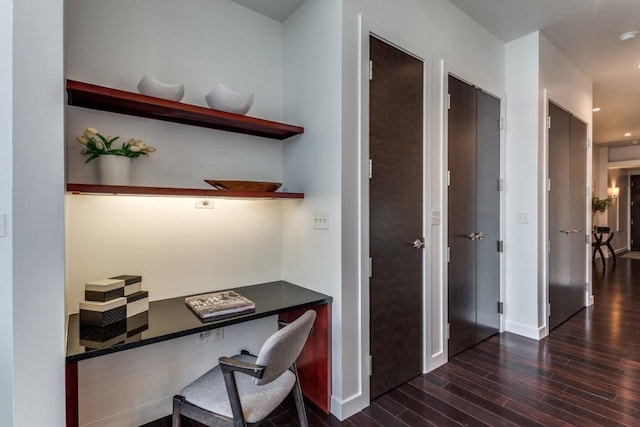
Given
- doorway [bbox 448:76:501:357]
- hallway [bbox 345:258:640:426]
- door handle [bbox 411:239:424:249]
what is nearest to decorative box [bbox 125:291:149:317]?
hallway [bbox 345:258:640:426]

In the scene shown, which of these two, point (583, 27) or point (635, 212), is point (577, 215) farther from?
point (635, 212)

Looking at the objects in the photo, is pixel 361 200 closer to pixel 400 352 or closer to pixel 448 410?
pixel 400 352

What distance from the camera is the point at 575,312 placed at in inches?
153

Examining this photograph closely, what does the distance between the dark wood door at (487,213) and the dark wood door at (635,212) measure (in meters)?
10.2

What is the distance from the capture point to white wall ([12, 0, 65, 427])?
3.83 ft

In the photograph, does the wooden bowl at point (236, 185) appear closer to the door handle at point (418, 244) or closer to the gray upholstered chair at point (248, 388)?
the gray upholstered chair at point (248, 388)

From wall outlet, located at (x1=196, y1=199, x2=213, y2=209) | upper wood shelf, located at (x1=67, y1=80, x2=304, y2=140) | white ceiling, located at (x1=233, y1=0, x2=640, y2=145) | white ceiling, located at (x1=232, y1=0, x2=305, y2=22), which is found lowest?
wall outlet, located at (x1=196, y1=199, x2=213, y2=209)

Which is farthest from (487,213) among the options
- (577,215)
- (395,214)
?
(577,215)

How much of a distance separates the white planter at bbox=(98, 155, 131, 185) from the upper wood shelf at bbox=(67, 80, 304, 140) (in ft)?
0.96

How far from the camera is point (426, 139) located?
249 centimetres

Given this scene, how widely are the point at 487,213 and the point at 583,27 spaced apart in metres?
1.93

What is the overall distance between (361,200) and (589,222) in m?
3.91

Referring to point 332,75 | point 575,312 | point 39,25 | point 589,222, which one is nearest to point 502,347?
point 575,312

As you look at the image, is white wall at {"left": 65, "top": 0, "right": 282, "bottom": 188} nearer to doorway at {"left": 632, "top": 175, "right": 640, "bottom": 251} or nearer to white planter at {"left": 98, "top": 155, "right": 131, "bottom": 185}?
white planter at {"left": 98, "top": 155, "right": 131, "bottom": 185}
